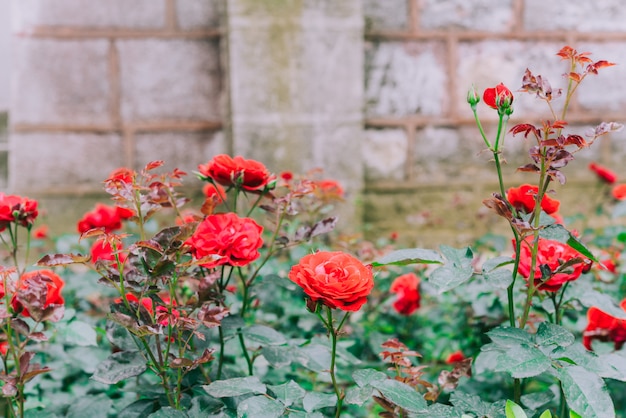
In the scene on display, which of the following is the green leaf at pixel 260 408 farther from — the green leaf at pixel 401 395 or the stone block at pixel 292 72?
the stone block at pixel 292 72

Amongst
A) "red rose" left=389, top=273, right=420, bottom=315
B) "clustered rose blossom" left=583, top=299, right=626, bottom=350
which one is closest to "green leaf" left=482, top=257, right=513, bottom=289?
"clustered rose blossom" left=583, top=299, right=626, bottom=350

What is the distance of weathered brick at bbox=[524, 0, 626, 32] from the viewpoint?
264 cm

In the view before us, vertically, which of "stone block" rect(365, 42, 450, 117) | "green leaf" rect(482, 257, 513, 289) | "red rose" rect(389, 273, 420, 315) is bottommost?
"red rose" rect(389, 273, 420, 315)

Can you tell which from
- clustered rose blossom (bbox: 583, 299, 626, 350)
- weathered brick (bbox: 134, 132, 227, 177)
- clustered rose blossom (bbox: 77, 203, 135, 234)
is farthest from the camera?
weathered brick (bbox: 134, 132, 227, 177)

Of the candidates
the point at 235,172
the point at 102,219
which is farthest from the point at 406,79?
the point at 235,172

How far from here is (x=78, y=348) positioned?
1198 millimetres

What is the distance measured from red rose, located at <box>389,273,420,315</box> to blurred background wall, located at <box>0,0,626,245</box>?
3.18ft

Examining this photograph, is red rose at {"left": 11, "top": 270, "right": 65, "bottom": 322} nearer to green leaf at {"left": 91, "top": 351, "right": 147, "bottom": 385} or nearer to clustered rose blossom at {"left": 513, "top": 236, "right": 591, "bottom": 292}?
green leaf at {"left": 91, "top": 351, "right": 147, "bottom": 385}

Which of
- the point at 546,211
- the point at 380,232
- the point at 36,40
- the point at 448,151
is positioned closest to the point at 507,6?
the point at 448,151

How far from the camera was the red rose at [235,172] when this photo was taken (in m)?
1.00

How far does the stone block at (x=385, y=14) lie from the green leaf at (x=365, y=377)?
6.66ft

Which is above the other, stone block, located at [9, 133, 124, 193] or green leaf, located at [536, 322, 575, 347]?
stone block, located at [9, 133, 124, 193]

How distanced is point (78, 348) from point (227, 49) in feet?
5.21

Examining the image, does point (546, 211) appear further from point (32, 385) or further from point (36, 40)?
point (36, 40)
